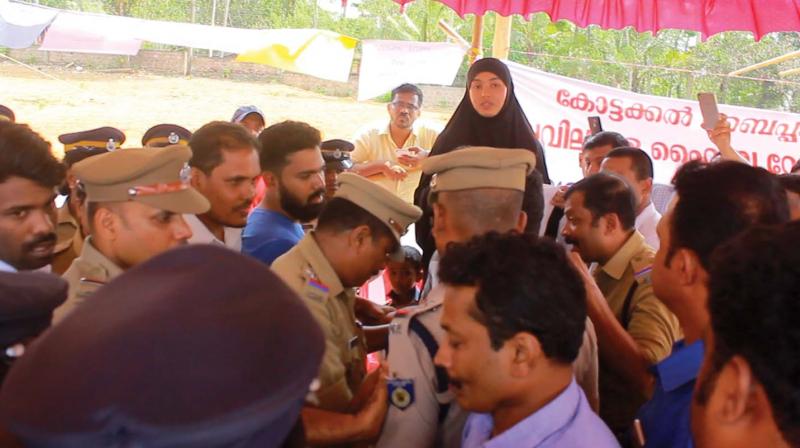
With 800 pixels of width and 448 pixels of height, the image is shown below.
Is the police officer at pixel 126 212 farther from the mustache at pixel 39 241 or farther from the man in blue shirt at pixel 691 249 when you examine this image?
the man in blue shirt at pixel 691 249

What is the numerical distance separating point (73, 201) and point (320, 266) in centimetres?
167

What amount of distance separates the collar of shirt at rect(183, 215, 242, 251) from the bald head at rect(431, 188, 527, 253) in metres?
0.96

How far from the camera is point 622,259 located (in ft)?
8.75

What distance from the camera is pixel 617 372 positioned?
2350mm

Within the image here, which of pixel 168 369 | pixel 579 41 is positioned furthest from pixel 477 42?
pixel 579 41

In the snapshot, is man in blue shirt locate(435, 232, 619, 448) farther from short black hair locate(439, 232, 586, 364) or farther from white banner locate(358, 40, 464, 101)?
white banner locate(358, 40, 464, 101)

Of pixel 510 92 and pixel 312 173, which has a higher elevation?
pixel 510 92

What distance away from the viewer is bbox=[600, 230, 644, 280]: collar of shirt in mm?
2645

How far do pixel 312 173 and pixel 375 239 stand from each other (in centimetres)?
109

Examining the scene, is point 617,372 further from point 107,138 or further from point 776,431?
point 107,138

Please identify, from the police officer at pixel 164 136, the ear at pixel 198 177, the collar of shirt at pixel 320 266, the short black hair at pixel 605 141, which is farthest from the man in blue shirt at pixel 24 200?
the short black hair at pixel 605 141

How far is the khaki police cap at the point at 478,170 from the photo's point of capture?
2324 millimetres

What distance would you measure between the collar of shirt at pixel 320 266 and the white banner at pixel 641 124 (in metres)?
4.57

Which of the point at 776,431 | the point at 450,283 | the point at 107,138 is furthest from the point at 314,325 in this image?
the point at 107,138
